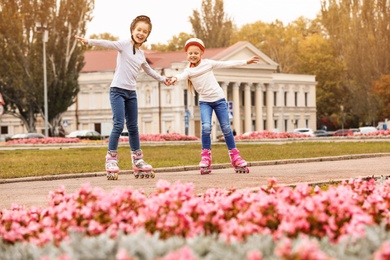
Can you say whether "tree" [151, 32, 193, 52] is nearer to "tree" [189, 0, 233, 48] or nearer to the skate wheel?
"tree" [189, 0, 233, 48]

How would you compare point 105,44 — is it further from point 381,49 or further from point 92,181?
point 381,49

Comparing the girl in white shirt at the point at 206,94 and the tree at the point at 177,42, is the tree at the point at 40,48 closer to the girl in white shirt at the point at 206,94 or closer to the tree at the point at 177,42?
the girl in white shirt at the point at 206,94

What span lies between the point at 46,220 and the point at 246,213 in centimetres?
139

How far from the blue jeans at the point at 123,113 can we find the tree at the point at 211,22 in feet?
295

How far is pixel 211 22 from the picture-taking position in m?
105

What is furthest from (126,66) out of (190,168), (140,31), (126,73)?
(190,168)

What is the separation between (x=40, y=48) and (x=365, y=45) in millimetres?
34331

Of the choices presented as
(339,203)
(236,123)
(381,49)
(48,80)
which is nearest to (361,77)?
(381,49)

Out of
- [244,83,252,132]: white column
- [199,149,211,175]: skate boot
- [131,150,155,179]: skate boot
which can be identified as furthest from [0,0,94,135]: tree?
[131,150,155,179]: skate boot

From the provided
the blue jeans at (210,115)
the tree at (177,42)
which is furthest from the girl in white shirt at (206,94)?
the tree at (177,42)

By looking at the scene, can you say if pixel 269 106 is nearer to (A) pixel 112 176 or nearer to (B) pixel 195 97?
(B) pixel 195 97

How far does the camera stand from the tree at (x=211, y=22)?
344 feet

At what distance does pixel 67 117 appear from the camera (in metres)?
117

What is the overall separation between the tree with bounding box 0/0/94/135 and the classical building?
79.6 feet
